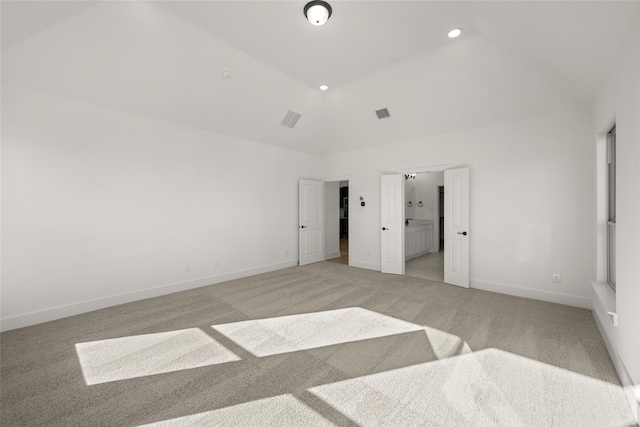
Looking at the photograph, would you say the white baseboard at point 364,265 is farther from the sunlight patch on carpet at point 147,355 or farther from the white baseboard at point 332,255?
the sunlight patch on carpet at point 147,355

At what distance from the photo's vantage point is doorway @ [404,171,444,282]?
6.14 meters

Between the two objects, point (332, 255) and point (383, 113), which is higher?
point (383, 113)

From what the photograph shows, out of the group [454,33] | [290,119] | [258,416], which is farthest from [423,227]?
[258,416]

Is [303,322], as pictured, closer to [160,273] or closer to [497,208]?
[160,273]

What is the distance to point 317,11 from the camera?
2633 millimetres

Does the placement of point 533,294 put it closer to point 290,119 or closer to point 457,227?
point 457,227

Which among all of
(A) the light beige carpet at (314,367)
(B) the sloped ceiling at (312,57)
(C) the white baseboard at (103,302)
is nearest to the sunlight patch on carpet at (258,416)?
(A) the light beige carpet at (314,367)

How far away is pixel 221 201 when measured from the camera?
501 cm

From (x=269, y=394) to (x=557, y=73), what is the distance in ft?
15.6

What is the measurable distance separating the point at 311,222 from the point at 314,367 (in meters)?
4.52

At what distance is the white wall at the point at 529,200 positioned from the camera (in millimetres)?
3633

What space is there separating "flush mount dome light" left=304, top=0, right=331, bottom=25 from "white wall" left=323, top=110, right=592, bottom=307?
3.24 metres

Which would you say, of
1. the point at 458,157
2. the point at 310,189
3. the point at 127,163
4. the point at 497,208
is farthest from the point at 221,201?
the point at 497,208

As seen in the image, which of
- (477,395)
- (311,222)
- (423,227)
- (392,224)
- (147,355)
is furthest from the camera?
(423,227)
